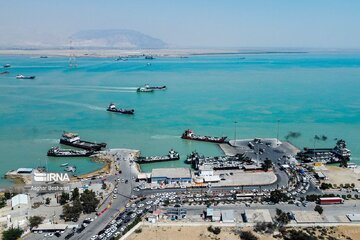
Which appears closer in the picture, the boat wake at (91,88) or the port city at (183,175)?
the port city at (183,175)

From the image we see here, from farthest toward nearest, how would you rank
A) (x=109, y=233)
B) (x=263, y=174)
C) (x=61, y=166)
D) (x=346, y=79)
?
(x=346, y=79) < (x=61, y=166) < (x=263, y=174) < (x=109, y=233)

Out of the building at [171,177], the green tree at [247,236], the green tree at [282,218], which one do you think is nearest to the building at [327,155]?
the building at [171,177]

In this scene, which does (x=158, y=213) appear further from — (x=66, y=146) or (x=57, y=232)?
(x=66, y=146)

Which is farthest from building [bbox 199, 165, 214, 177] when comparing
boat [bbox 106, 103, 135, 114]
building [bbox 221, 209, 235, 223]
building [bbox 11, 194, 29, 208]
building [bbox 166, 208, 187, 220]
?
boat [bbox 106, 103, 135, 114]

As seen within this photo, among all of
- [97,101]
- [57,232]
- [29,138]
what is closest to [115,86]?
[97,101]

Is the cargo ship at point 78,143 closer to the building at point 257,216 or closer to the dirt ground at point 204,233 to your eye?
the dirt ground at point 204,233
